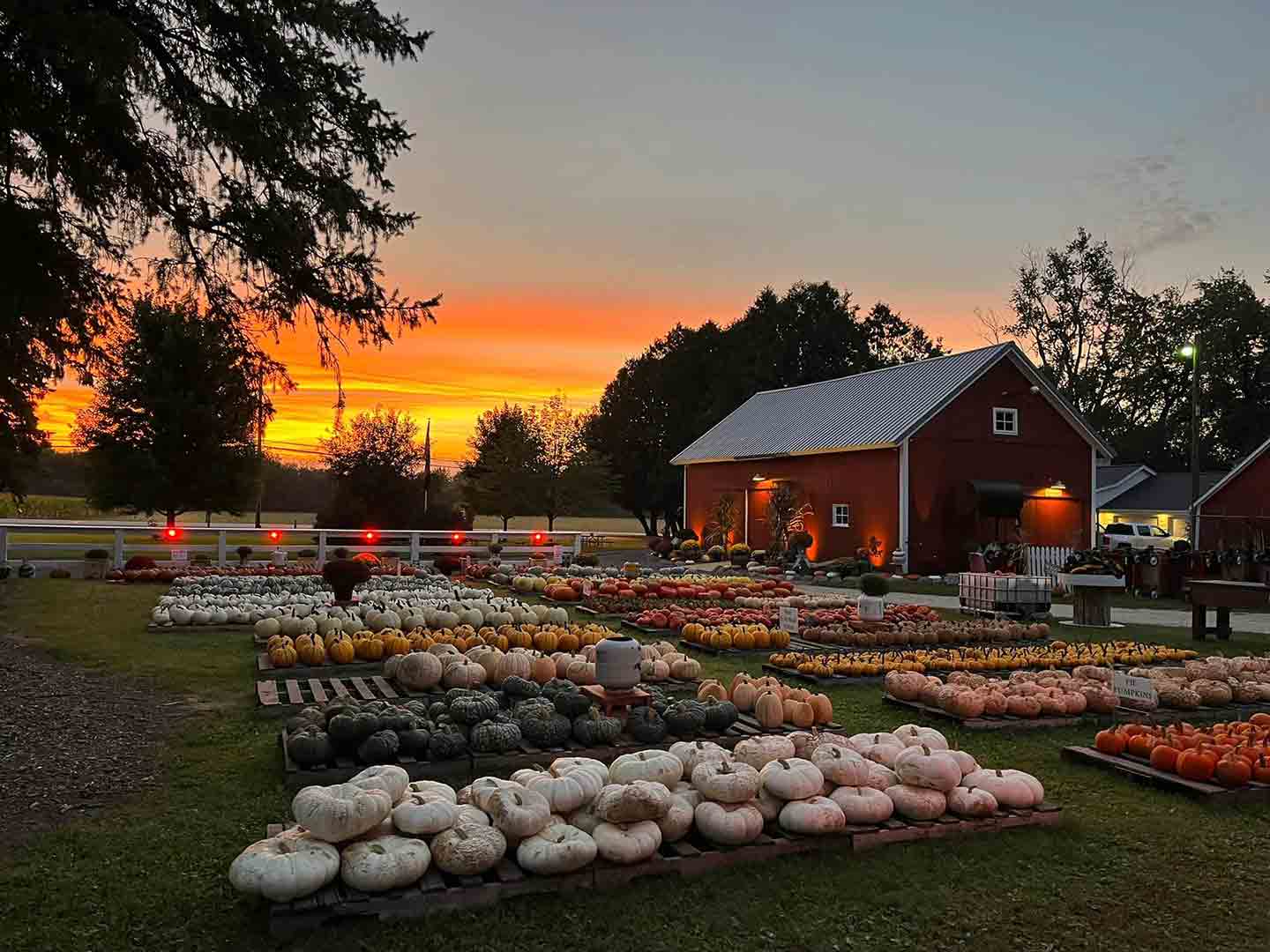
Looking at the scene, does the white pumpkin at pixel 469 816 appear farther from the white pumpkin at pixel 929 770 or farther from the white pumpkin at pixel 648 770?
the white pumpkin at pixel 929 770

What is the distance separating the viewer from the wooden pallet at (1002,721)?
745 centimetres

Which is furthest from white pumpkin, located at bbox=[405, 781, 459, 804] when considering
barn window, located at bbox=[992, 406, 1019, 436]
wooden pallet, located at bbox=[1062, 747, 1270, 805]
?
barn window, located at bbox=[992, 406, 1019, 436]

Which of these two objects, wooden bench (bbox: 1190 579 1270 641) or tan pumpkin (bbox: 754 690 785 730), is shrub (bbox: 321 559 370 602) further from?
wooden bench (bbox: 1190 579 1270 641)

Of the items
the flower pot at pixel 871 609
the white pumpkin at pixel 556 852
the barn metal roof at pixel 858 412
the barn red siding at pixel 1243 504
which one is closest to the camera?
the white pumpkin at pixel 556 852

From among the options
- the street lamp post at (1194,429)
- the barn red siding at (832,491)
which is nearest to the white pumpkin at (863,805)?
the barn red siding at (832,491)

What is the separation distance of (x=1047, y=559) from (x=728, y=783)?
2285cm

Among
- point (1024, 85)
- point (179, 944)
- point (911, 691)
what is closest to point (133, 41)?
point (179, 944)

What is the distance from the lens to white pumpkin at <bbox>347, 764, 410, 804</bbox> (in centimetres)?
432

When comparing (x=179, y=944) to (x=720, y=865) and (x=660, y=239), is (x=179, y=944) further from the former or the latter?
(x=660, y=239)

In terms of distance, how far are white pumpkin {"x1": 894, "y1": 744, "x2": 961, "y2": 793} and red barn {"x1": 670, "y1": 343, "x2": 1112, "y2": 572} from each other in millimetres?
22032

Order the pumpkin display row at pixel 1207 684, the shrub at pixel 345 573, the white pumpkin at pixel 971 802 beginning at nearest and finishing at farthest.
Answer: the white pumpkin at pixel 971 802, the pumpkin display row at pixel 1207 684, the shrub at pixel 345 573

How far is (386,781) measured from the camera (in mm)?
4371

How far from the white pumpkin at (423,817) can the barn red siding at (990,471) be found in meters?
23.9

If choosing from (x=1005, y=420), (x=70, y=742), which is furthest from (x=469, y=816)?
(x=1005, y=420)
